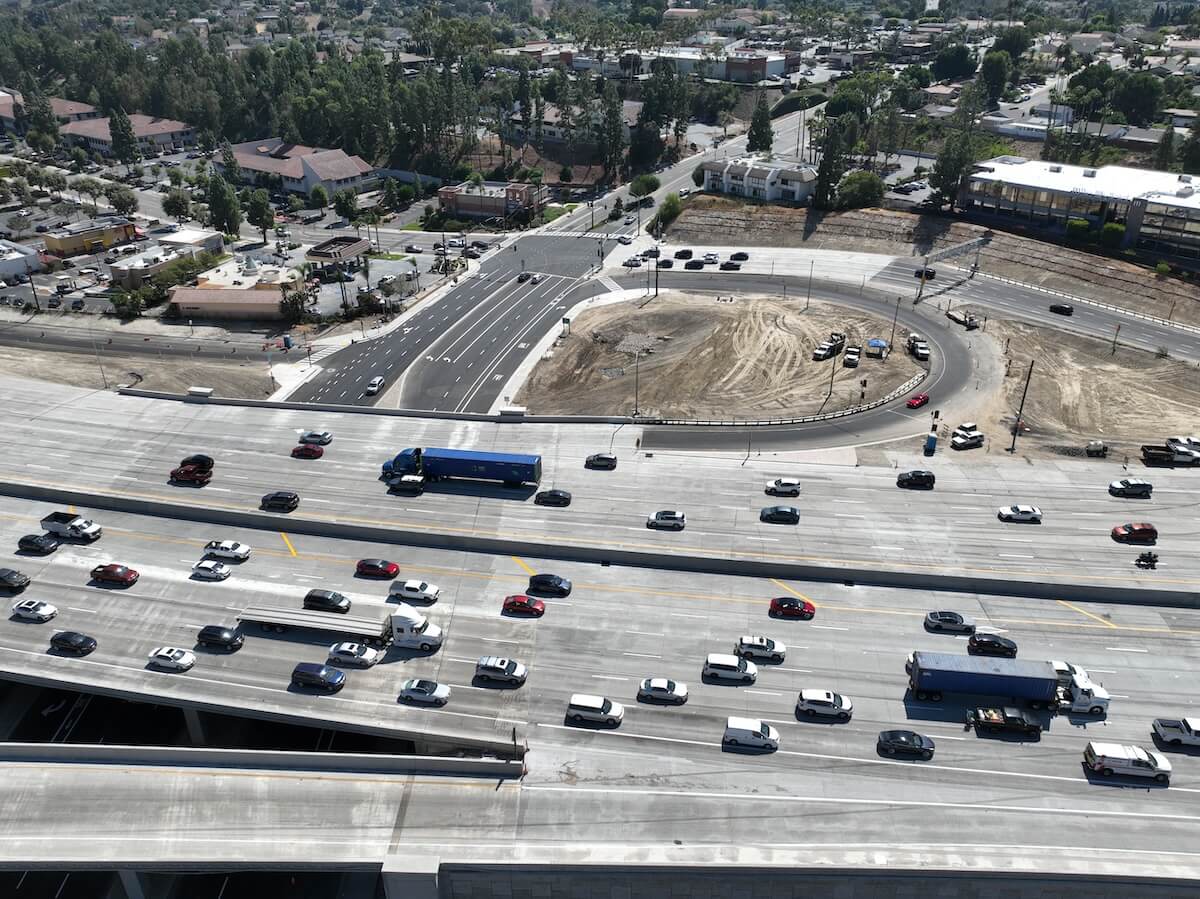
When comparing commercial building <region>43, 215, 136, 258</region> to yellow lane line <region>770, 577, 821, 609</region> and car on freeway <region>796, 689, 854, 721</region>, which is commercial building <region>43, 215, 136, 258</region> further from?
car on freeway <region>796, 689, 854, 721</region>

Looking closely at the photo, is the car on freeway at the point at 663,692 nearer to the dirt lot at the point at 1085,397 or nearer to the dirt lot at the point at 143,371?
the dirt lot at the point at 1085,397

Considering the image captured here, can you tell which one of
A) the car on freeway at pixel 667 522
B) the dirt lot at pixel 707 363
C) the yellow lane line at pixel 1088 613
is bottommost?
the dirt lot at pixel 707 363

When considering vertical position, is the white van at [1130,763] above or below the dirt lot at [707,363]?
above

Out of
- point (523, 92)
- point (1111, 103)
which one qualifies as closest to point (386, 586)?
point (523, 92)

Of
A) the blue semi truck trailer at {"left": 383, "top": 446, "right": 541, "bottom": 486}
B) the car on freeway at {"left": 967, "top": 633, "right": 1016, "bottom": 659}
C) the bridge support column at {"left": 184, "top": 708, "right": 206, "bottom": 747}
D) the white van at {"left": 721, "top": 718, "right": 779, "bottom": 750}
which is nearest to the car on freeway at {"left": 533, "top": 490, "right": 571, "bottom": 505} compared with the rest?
the blue semi truck trailer at {"left": 383, "top": 446, "right": 541, "bottom": 486}

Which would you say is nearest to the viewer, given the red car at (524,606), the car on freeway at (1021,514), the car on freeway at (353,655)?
the car on freeway at (353,655)

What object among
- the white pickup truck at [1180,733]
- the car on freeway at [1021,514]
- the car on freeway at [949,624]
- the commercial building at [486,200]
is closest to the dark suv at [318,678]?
the car on freeway at [949,624]

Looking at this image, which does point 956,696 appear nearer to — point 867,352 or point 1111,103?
point 867,352

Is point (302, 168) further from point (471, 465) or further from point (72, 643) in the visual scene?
point (72, 643)
